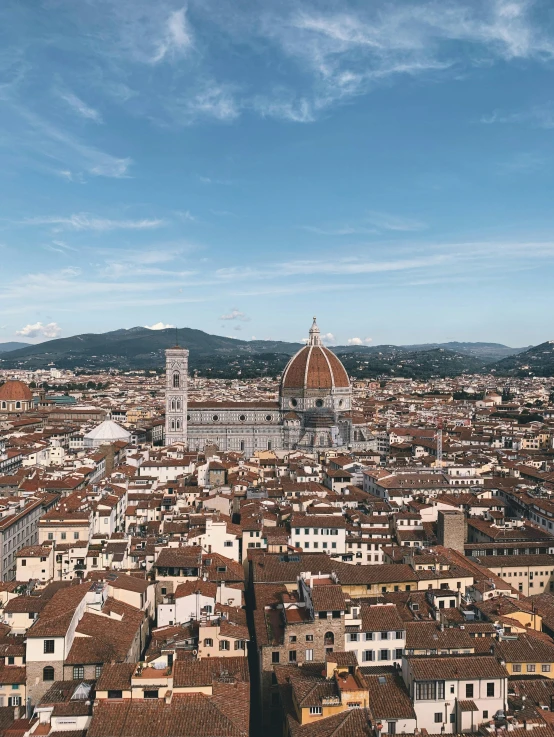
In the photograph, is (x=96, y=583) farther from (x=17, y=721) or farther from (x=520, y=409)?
(x=520, y=409)

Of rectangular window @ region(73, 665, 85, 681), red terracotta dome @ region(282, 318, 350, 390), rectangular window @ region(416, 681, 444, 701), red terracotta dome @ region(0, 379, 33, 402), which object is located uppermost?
red terracotta dome @ region(282, 318, 350, 390)

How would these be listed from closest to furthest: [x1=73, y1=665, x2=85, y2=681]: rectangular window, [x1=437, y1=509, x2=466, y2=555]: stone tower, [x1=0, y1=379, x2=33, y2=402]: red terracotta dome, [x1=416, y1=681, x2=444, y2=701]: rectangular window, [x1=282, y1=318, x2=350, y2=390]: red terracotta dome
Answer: [x1=416, y1=681, x2=444, y2=701]: rectangular window → [x1=73, y1=665, x2=85, y2=681]: rectangular window → [x1=437, y1=509, x2=466, y2=555]: stone tower → [x1=282, y1=318, x2=350, y2=390]: red terracotta dome → [x1=0, y1=379, x2=33, y2=402]: red terracotta dome

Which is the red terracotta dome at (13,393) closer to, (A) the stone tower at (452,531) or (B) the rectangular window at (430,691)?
(A) the stone tower at (452,531)

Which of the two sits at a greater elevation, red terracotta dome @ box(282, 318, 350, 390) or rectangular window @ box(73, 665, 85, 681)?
red terracotta dome @ box(282, 318, 350, 390)

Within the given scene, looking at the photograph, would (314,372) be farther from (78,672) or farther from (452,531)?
(78,672)

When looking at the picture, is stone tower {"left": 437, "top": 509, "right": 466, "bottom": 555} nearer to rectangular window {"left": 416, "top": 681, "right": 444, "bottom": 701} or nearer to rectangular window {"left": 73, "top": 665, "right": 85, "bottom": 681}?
rectangular window {"left": 416, "top": 681, "right": 444, "bottom": 701}

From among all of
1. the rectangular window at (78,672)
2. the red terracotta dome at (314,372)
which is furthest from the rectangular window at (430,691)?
the red terracotta dome at (314,372)

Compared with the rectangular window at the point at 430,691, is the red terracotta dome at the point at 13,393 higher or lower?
higher

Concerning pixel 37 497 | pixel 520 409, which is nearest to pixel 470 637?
pixel 37 497

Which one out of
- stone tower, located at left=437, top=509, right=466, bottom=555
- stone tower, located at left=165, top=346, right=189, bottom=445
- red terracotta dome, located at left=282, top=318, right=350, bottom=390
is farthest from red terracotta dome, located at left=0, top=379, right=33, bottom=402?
stone tower, located at left=437, top=509, right=466, bottom=555
